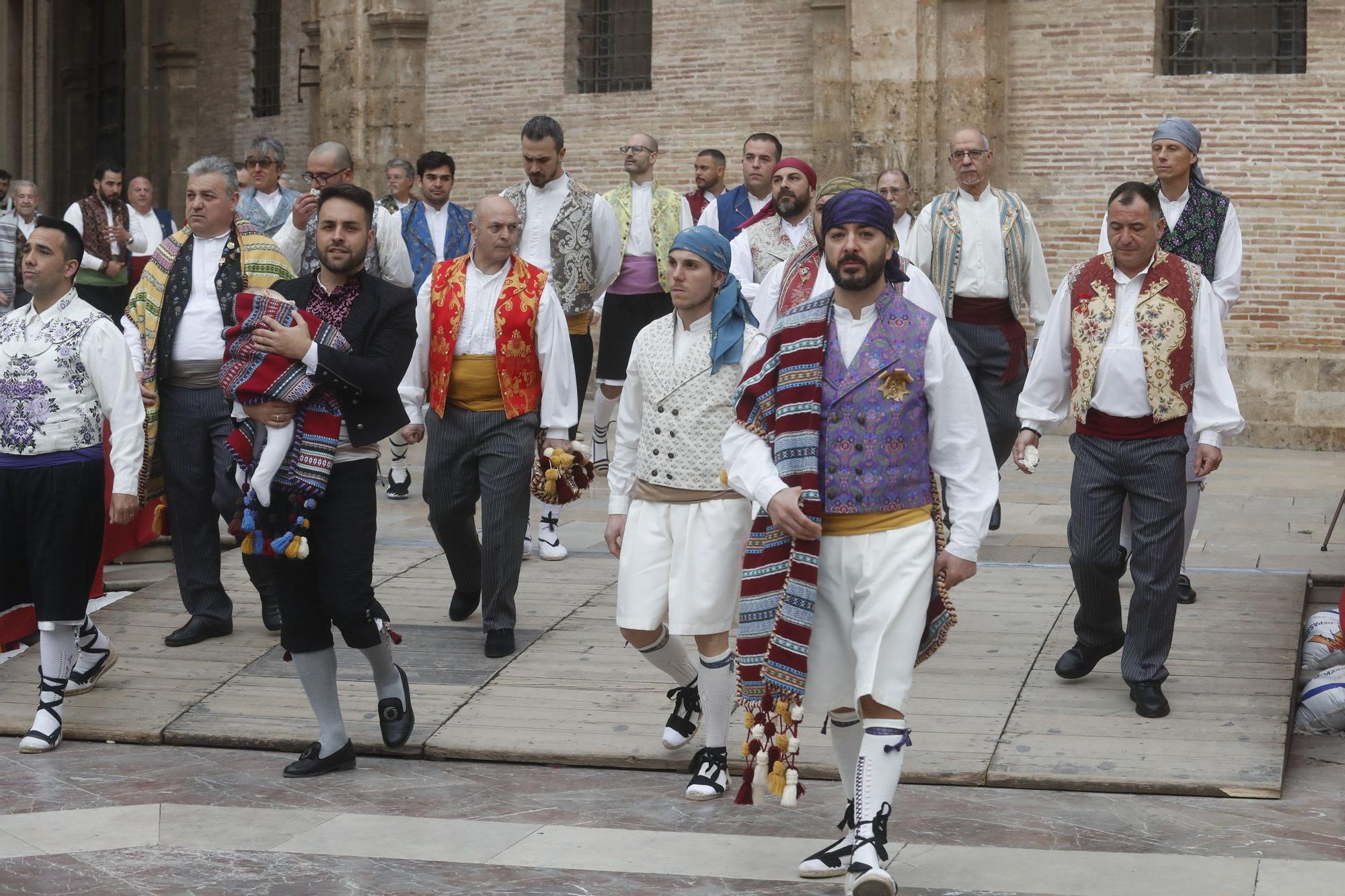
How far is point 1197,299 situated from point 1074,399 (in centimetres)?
57

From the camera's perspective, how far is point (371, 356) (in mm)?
6570

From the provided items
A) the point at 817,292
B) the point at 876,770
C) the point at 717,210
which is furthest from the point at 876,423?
the point at 717,210

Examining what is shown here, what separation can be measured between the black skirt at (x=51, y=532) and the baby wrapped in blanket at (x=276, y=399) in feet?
3.09

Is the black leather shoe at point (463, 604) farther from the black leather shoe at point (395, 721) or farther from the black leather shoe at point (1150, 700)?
the black leather shoe at point (1150, 700)

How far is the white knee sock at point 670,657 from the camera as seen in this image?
6.58 metres

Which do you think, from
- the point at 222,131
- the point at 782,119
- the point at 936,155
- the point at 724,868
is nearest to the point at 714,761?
the point at 724,868

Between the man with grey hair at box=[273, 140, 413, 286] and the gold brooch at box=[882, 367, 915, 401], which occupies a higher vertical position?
the man with grey hair at box=[273, 140, 413, 286]

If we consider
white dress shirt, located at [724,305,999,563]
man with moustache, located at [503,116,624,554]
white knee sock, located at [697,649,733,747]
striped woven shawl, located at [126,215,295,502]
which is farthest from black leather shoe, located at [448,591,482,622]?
white dress shirt, located at [724,305,999,563]

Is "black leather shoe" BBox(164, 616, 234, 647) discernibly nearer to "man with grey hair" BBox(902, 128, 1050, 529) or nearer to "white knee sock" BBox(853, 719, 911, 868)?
"man with grey hair" BBox(902, 128, 1050, 529)

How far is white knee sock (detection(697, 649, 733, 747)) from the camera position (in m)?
6.32

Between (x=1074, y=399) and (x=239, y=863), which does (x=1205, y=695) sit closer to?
(x=1074, y=399)

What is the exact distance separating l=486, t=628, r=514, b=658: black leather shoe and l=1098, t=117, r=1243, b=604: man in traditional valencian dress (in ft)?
9.52

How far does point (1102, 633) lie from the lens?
7199 millimetres

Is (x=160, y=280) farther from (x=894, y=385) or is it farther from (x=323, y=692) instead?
(x=894, y=385)
